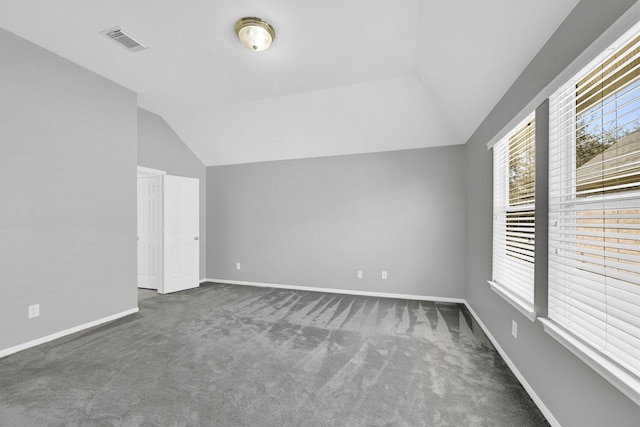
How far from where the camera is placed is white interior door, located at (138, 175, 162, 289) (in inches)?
190

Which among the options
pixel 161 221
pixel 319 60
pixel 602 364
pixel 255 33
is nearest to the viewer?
pixel 602 364

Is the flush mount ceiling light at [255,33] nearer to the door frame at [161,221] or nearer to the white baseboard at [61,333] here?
the door frame at [161,221]

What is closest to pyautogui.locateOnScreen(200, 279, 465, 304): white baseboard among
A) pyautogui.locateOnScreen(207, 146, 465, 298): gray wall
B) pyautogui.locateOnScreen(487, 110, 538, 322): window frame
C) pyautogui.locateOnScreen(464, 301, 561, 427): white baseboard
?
pyautogui.locateOnScreen(207, 146, 465, 298): gray wall

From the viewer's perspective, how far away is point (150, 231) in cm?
496

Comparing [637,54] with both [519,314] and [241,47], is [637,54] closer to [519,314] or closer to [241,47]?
[519,314]

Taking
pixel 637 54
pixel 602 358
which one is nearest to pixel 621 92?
pixel 637 54

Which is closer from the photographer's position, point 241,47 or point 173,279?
point 241,47

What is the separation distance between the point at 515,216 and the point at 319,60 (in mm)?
2449

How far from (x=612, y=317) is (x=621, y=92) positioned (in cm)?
102

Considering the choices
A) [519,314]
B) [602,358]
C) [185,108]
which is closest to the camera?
[602,358]

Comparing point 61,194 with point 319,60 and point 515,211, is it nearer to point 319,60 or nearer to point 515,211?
point 319,60

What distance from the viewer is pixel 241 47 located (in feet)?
9.02

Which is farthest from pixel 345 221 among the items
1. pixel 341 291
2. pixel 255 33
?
pixel 255 33

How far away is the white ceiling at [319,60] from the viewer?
2154 millimetres
